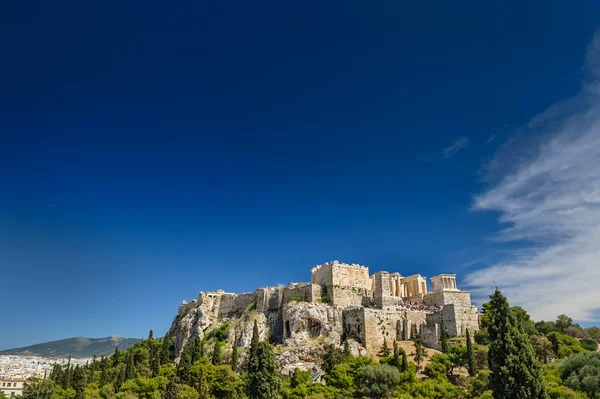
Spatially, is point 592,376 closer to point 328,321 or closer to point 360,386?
point 360,386

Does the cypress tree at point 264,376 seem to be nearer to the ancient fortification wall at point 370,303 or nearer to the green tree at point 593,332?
the ancient fortification wall at point 370,303

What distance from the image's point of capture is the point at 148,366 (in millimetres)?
68938

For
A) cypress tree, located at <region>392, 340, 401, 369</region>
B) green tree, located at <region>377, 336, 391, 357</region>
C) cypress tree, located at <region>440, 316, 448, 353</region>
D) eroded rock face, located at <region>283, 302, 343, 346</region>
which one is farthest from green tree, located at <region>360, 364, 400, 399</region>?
eroded rock face, located at <region>283, 302, 343, 346</region>

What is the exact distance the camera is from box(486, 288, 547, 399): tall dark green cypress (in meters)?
29.5

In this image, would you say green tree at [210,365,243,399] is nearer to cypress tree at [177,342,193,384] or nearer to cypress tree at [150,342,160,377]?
cypress tree at [177,342,193,384]

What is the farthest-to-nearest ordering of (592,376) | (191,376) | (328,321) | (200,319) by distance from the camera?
(200,319) < (328,321) < (191,376) < (592,376)

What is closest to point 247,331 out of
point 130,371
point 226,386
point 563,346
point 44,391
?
point 130,371

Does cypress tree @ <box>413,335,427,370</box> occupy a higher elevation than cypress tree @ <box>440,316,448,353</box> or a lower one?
lower

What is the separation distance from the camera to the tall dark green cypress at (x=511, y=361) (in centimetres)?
2955

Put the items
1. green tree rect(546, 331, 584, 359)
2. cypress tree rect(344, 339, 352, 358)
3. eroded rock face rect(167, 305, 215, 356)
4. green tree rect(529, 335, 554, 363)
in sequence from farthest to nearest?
eroded rock face rect(167, 305, 215, 356), cypress tree rect(344, 339, 352, 358), green tree rect(546, 331, 584, 359), green tree rect(529, 335, 554, 363)

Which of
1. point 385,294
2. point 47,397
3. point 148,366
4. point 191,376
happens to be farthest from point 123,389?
point 385,294

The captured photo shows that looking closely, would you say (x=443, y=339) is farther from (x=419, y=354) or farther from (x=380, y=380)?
(x=380, y=380)

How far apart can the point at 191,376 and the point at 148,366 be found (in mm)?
18015

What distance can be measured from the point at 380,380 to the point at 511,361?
67.4ft
